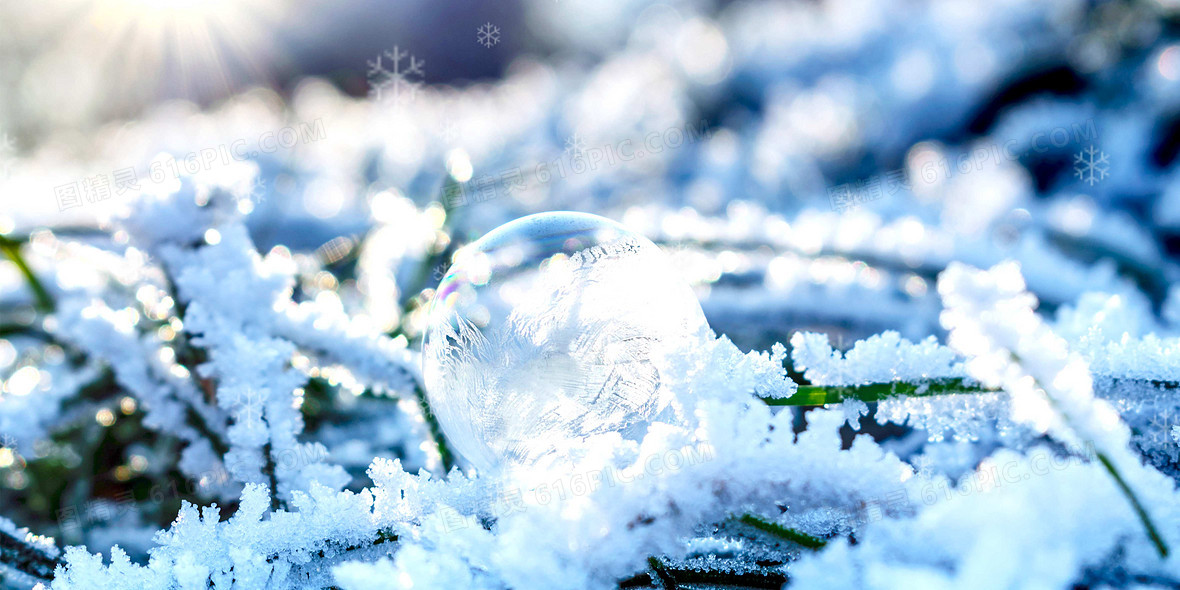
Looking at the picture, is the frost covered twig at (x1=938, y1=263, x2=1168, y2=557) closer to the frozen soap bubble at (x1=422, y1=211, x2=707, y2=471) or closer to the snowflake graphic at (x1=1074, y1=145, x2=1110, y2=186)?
the frozen soap bubble at (x1=422, y1=211, x2=707, y2=471)

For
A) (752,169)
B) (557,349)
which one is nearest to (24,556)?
(557,349)

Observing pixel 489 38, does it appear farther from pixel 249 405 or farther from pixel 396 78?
pixel 249 405

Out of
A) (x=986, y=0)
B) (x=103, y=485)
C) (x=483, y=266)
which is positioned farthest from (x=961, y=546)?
(x=986, y=0)

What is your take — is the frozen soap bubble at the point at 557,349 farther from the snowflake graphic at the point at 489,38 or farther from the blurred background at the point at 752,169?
the snowflake graphic at the point at 489,38

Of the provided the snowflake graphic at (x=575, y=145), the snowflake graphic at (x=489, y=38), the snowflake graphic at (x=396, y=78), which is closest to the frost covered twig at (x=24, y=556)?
the snowflake graphic at (x=575, y=145)

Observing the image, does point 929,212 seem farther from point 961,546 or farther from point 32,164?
point 32,164
